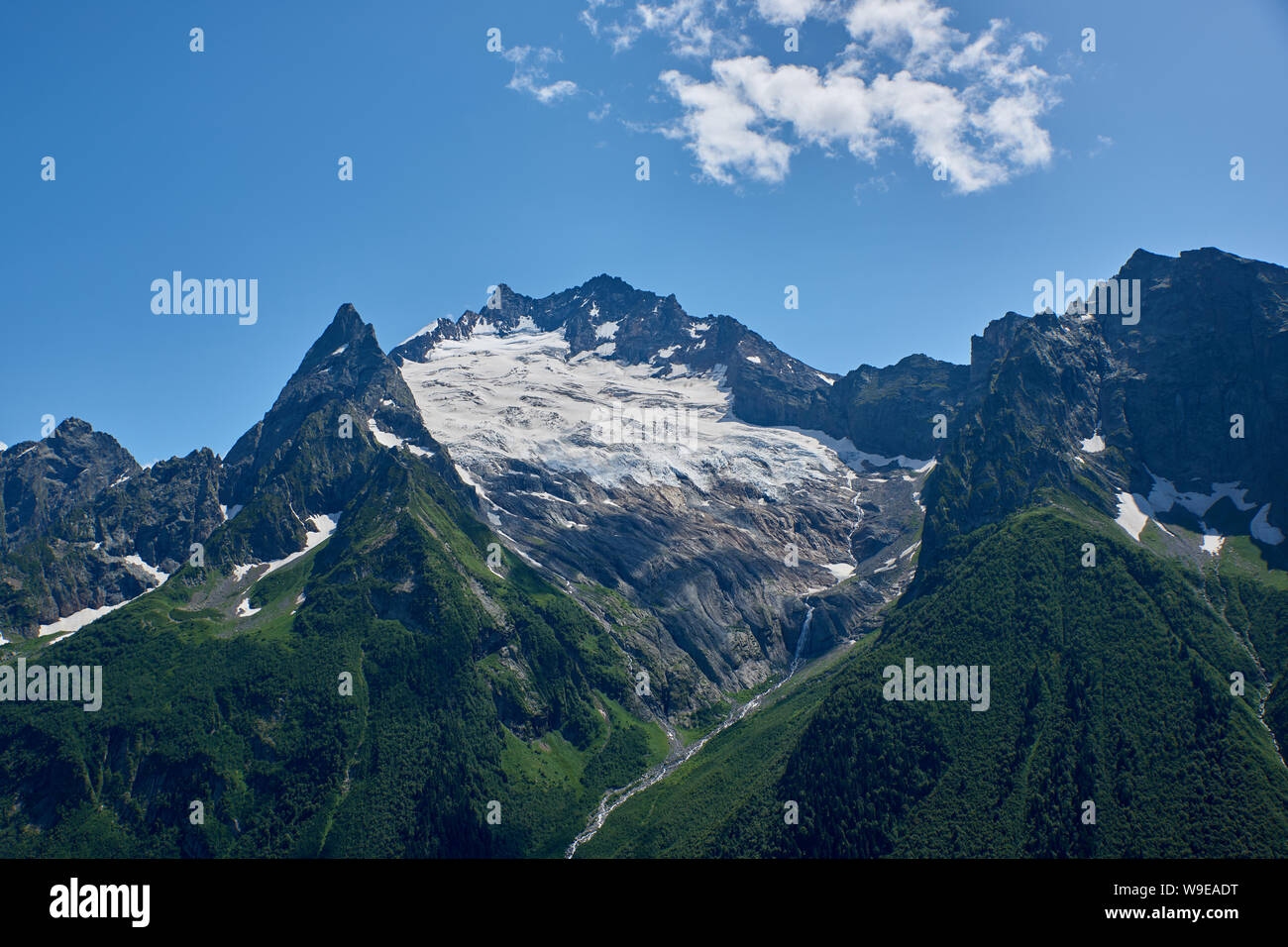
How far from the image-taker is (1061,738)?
195 m
